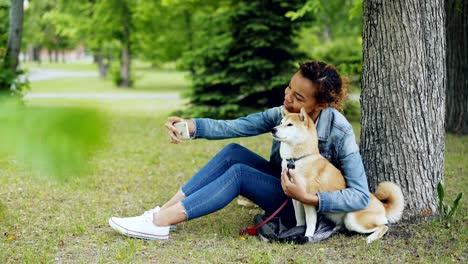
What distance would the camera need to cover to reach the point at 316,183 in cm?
371

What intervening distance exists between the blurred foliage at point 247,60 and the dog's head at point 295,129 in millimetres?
7400

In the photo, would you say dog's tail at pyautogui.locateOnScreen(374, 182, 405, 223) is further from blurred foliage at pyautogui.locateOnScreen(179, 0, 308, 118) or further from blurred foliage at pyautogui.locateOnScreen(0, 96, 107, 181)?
blurred foliage at pyautogui.locateOnScreen(179, 0, 308, 118)

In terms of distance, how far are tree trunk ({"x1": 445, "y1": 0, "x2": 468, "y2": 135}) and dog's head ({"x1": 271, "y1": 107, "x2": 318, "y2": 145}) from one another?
5827 mm

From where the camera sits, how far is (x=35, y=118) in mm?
1268

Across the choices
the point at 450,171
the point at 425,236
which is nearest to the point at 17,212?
the point at 425,236

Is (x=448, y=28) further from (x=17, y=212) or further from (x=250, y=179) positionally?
(x=17, y=212)

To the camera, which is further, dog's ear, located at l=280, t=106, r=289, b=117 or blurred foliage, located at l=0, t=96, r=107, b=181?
dog's ear, located at l=280, t=106, r=289, b=117

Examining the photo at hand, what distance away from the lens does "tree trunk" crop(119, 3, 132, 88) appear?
70.4 ft

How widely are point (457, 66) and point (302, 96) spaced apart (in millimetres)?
5903

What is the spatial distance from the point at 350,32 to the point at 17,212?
25339mm

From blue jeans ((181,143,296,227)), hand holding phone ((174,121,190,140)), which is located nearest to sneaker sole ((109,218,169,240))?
blue jeans ((181,143,296,227))

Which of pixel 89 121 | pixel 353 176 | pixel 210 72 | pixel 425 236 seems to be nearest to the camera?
pixel 89 121

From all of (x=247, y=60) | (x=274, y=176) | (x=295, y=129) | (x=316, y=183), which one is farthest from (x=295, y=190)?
(x=247, y=60)

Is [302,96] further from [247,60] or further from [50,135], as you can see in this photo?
[247,60]
